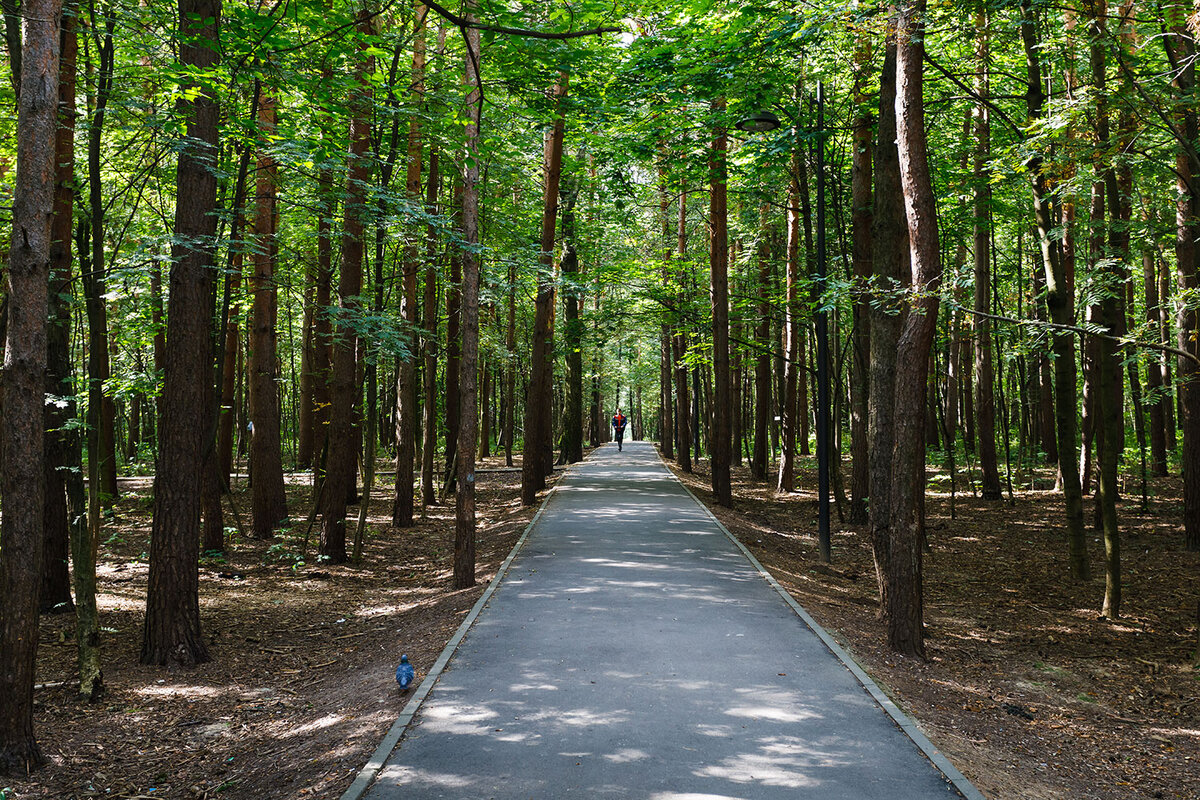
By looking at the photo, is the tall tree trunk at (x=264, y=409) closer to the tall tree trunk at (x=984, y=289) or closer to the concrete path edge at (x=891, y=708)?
the concrete path edge at (x=891, y=708)

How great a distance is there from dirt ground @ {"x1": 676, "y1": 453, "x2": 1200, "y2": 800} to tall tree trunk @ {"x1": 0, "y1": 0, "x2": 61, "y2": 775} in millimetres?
6515

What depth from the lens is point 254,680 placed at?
23.5 ft

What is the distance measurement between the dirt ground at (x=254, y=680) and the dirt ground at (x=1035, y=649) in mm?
4371

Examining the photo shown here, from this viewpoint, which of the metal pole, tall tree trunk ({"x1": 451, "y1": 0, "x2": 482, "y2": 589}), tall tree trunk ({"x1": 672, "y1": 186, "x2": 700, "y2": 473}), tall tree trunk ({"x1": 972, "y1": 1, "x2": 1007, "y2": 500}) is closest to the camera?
tall tree trunk ({"x1": 451, "y1": 0, "x2": 482, "y2": 589})

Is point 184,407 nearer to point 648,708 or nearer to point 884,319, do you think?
point 648,708

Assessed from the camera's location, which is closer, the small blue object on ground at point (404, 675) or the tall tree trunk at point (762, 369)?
the small blue object on ground at point (404, 675)

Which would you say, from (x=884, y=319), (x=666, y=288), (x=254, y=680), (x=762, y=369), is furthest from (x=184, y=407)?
(x=762, y=369)

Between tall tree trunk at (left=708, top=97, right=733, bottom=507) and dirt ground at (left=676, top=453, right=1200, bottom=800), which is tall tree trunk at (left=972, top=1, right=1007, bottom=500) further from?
tall tree trunk at (left=708, top=97, right=733, bottom=507)

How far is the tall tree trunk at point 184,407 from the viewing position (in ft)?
23.6

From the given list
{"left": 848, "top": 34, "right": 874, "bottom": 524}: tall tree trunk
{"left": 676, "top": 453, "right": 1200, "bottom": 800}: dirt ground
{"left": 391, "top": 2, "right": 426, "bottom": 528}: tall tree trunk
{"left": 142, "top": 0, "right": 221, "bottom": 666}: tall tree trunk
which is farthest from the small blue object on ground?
{"left": 391, "top": 2, "right": 426, "bottom": 528}: tall tree trunk

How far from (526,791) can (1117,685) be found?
21.0 ft

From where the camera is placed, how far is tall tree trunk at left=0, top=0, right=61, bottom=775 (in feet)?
16.1

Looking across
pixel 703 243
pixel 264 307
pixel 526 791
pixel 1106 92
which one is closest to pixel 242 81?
pixel 264 307

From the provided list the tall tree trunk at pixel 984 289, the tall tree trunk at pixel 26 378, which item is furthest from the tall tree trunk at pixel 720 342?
the tall tree trunk at pixel 26 378
